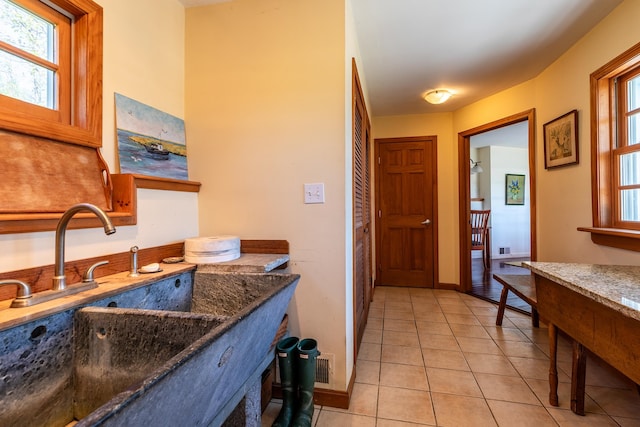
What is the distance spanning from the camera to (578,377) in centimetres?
138

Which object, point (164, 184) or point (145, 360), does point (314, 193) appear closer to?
point (164, 184)

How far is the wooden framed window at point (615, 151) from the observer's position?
1.75m

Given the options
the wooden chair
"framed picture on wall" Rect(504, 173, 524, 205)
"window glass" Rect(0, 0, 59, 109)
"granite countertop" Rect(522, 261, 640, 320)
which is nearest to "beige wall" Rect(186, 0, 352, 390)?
"window glass" Rect(0, 0, 59, 109)

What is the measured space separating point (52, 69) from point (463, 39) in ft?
8.40

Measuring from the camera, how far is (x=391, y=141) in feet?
12.1

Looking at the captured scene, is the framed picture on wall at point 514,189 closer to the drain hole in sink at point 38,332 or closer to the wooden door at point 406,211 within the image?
the wooden door at point 406,211

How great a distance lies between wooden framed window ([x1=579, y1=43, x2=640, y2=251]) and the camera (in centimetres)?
175

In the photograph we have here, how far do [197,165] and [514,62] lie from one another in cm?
283

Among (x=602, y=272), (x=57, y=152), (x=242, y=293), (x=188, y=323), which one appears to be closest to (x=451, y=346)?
(x=602, y=272)

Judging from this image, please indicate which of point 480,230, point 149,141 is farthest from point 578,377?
point 480,230

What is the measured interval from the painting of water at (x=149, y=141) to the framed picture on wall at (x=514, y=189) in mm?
6002

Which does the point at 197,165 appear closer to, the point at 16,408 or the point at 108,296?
the point at 108,296

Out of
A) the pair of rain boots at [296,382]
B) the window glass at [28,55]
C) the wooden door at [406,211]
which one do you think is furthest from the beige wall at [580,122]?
the window glass at [28,55]

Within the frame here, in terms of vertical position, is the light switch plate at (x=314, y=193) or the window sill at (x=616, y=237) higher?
the light switch plate at (x=314, y=193)
